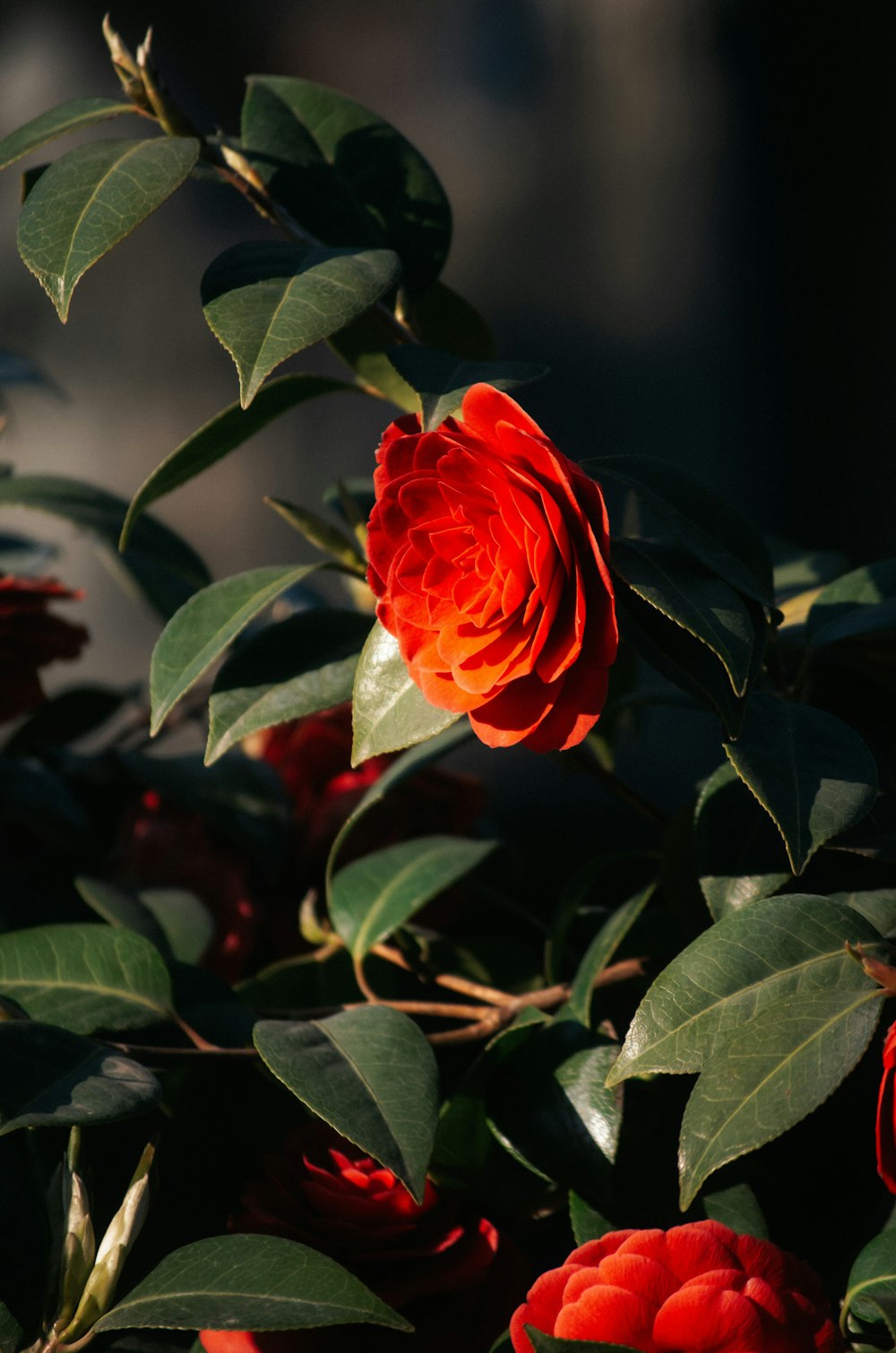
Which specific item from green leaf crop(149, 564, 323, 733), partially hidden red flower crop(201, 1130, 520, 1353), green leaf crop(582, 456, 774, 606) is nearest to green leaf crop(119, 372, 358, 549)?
green leaf crop(149, 564, 323, 733)

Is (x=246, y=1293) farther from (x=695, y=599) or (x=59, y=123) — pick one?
(x=59, y=123)

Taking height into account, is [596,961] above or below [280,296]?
below

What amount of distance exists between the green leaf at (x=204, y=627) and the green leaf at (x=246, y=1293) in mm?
172

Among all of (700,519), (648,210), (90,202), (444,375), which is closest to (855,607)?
(700,519)

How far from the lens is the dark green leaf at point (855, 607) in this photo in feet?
1.44

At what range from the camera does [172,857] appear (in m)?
0.69

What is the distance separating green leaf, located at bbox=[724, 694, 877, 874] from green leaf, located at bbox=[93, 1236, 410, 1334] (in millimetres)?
179

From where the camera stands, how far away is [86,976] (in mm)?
466

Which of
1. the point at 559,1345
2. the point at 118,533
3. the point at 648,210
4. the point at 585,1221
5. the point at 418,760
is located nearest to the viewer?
the point at 559,1345

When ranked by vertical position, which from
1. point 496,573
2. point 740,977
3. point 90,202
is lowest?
point 740,977

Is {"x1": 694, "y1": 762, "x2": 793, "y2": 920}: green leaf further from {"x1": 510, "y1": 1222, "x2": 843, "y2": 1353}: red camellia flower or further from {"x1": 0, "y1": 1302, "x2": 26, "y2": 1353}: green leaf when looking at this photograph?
{"x1": 0, "y1": 1302, "x2": 26, "y2": 1353}: green leaf

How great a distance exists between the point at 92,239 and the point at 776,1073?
33 centimetres

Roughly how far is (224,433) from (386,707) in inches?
6.1

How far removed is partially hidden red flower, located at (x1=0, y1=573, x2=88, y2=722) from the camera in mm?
637
